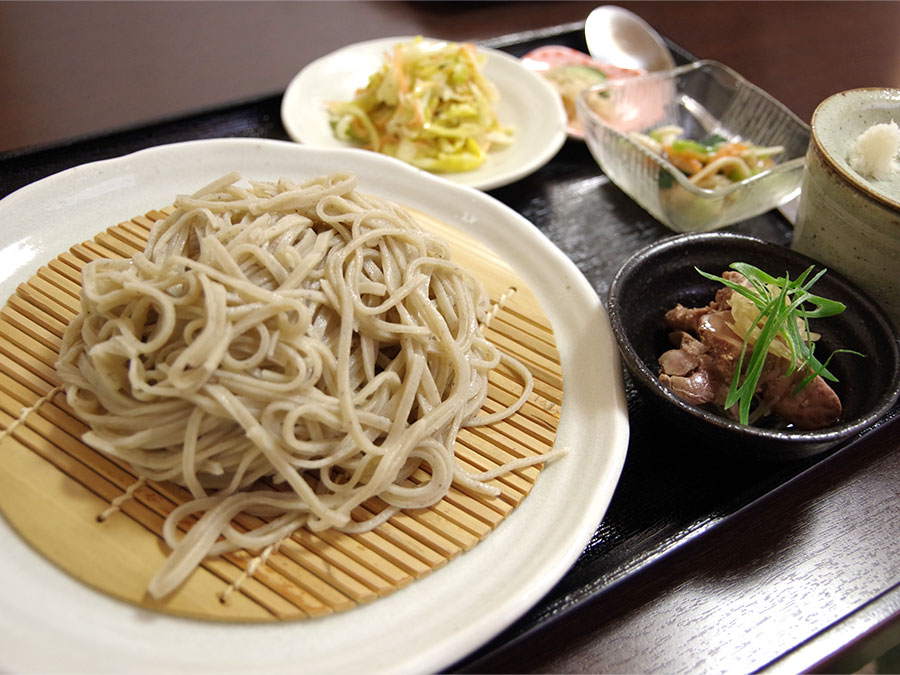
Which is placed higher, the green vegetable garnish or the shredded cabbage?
the shredded cabbage

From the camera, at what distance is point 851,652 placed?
1.71 meters

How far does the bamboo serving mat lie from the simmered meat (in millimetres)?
385

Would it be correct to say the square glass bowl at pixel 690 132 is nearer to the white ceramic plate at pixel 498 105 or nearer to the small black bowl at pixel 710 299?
the white ceramic plate at pixel 498 105

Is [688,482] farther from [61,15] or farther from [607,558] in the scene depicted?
[61,15]

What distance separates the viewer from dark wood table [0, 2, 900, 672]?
65.7 inches

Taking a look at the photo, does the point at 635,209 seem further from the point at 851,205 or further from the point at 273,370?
the point at 273,370

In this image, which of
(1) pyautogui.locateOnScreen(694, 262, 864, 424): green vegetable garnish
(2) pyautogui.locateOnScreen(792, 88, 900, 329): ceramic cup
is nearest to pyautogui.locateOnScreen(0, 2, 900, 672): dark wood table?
(1) pyautogui.locateOnScreen(694, 262, 864, 424): green vegetable garnish

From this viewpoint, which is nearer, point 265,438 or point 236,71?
point 265,438

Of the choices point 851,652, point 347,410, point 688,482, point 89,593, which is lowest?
point 851,652

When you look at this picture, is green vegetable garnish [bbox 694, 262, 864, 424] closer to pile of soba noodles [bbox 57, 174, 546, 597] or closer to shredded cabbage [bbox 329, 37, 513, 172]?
pile of soba noodles [bbox 57, 174, 546, 597]

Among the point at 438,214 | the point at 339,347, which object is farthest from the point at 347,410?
the point at 438,214

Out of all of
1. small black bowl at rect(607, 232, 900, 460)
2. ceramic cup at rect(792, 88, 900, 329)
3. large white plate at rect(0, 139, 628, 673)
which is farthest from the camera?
ceramic cup at rect(792, 88, 900, 329)

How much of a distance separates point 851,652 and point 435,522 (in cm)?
105

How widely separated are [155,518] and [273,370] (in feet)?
1.40
